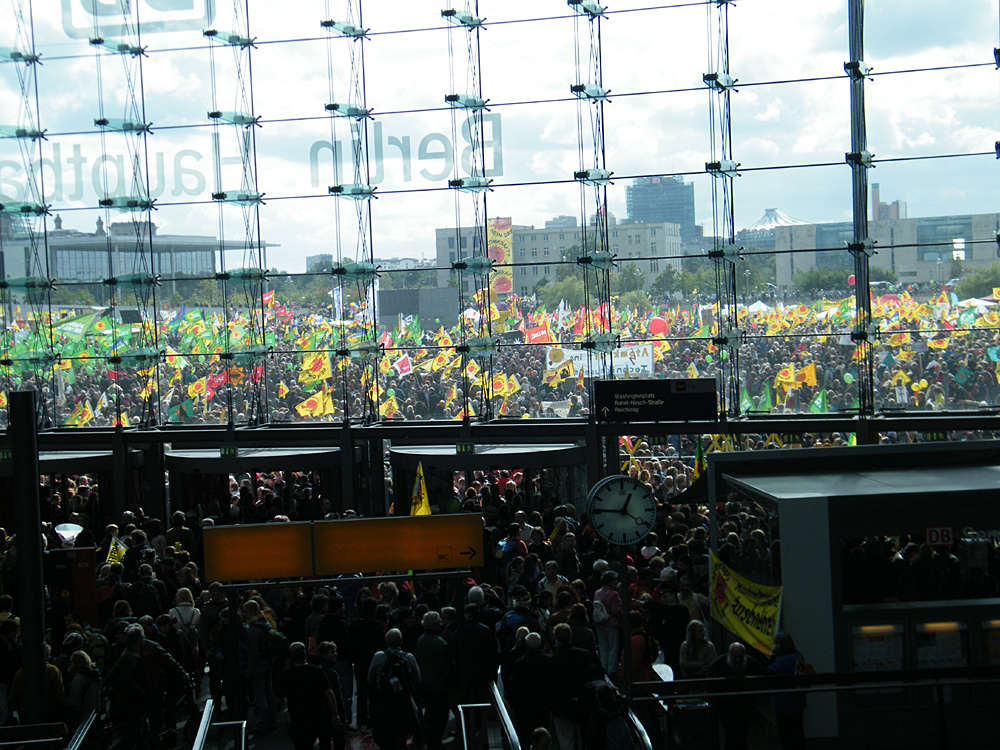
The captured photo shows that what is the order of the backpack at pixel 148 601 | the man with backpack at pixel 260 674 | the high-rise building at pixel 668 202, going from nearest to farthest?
the man with backpack at pixel 260 674
the backpack at pixel 148 601
the high-rise building at pixel 668 202

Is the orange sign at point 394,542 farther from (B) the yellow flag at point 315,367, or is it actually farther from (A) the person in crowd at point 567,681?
(B) the yellow flag at point 315,367

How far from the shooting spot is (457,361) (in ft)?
64.7

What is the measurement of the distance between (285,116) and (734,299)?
856 cm

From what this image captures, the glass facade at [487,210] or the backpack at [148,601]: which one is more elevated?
the glass facade at [487,210]

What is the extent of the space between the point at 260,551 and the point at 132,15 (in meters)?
15.8

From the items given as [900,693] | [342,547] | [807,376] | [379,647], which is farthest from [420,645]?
[807,376]

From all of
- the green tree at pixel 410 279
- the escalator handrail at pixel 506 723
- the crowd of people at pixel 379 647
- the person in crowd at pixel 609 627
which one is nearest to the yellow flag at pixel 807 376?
the green tree at pixel 410 279

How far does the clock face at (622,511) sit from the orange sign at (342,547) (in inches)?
36.0

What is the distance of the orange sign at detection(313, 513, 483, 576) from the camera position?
8.73 m

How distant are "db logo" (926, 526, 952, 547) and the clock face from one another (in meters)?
2.17

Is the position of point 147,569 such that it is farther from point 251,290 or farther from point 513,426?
point 251,290

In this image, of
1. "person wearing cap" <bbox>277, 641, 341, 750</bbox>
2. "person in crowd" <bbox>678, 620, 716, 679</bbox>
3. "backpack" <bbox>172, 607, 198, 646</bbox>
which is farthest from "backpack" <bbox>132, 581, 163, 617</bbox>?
"person in crowd" <bbox>678, 620, 716, 679</bbox>

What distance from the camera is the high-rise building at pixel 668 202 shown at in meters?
18.8

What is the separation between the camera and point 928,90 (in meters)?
17.9
